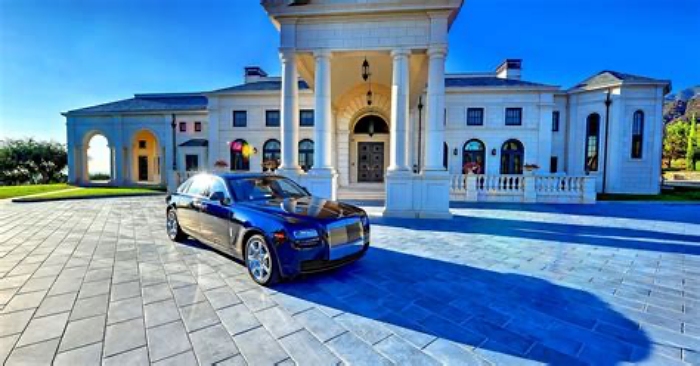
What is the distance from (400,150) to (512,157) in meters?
14.4

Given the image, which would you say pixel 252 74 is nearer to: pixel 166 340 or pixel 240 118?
pixel 240 118

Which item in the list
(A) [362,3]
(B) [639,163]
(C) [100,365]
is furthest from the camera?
(B) [639,163]

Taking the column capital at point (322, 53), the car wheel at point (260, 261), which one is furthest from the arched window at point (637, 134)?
the car wheel at point (260, 261)

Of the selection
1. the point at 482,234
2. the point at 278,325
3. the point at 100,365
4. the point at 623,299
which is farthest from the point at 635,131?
the point at 100,365

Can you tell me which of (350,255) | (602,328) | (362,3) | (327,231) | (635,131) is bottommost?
(602,328)

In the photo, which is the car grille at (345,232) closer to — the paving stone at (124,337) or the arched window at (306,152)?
the paving stone at (124,337)

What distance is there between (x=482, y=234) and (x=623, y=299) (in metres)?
3.54

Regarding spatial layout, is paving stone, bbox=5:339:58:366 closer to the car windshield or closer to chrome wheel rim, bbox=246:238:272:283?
chrome wheel rim, bbox=246:238:272:283

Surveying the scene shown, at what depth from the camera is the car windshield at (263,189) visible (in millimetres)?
5047

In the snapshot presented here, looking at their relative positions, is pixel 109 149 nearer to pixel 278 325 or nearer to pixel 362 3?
pixel 362 3

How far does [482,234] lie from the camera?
7.33m

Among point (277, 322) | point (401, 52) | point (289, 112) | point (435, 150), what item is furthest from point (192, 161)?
point (277, 322)

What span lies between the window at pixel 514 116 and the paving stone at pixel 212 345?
69.3ft

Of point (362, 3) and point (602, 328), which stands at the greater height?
point (362, 3)
